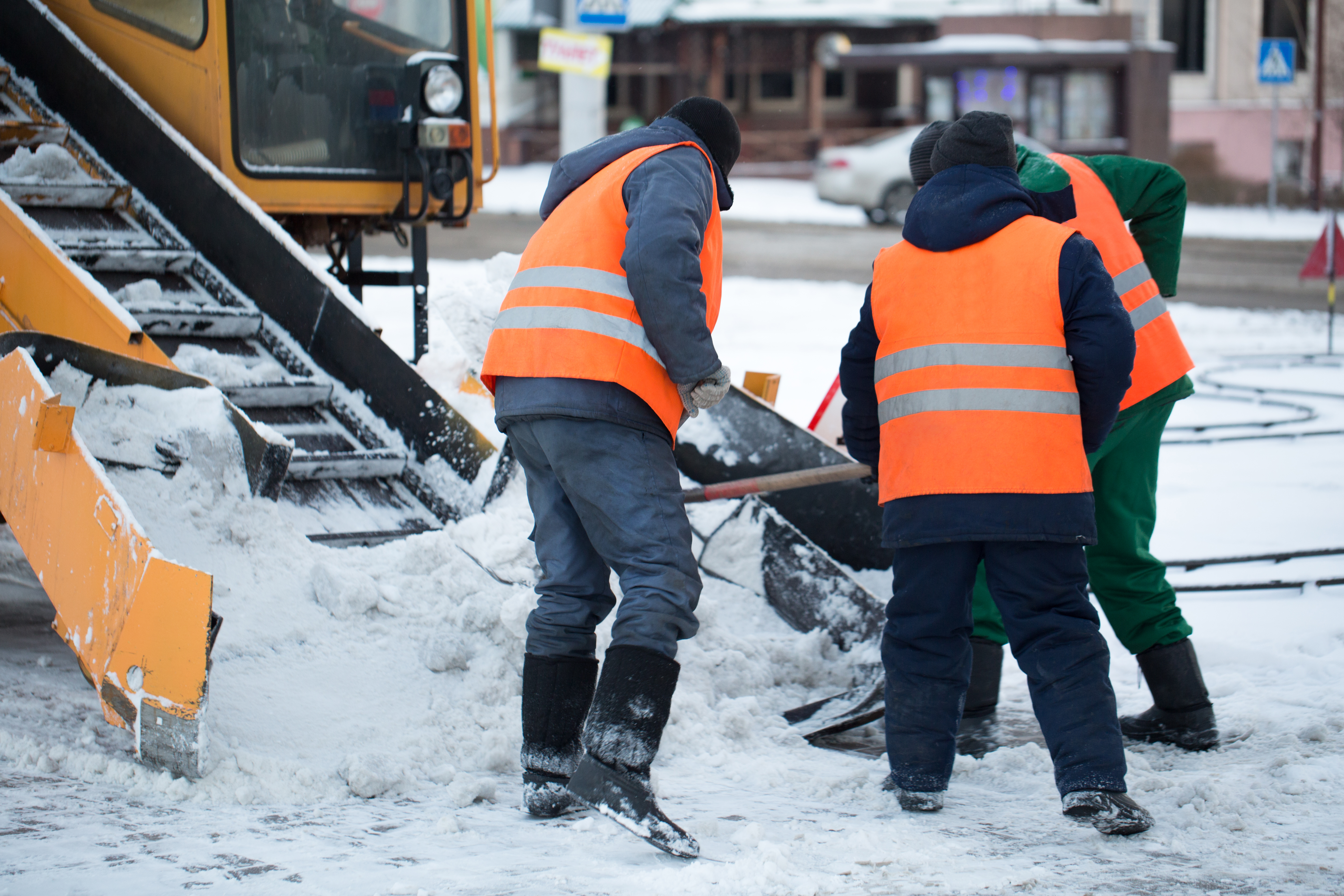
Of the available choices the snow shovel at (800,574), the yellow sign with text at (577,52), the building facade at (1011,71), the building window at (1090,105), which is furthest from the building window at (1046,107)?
the snow shovel at (800,574)

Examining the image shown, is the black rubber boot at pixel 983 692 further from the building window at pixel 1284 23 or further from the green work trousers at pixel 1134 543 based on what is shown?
the building window at pixel 1284 23

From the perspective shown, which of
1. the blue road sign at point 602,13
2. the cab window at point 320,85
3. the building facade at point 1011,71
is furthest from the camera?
the building facade at point 1011,71

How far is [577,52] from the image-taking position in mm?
10422

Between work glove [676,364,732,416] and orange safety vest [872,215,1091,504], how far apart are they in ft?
1.40

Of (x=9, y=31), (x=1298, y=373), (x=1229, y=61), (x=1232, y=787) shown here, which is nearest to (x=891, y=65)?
(x=1229, y=61)

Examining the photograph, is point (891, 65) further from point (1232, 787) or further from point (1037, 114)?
point (1232, 787)

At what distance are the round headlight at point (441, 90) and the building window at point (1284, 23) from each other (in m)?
24.5

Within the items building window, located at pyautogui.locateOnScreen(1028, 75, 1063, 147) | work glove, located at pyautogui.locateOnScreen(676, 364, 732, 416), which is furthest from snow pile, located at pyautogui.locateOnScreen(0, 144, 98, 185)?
building window, located at pyautogui.locateOnScreen(1028, 75, 1063, 147)

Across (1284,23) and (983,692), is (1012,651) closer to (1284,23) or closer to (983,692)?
(983,692)

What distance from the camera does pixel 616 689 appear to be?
2510 millimetres

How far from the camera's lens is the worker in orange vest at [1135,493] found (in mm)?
3109

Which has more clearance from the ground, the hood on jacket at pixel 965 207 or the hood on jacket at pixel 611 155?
the hood on jacket at pixel 611 155

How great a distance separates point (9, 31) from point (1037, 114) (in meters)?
23.2

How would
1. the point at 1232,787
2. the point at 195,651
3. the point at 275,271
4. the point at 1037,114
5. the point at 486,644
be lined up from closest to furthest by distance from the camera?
the point at 195,651 → the point at 1232,787 → the point at 486,644 → the point at 275,271 → the point at 1037,114
